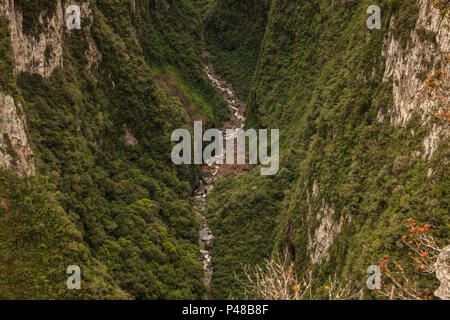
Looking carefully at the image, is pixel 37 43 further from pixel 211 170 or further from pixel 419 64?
pixel 211 170

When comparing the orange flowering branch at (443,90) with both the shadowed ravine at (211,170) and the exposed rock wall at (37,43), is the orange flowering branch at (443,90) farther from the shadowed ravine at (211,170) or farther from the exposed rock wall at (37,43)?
the shadowed ravine at (211,170)

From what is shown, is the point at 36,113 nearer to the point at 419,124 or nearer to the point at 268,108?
the point at 419,124

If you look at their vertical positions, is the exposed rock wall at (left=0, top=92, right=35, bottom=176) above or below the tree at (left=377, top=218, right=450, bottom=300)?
above

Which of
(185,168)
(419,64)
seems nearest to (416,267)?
(419,64)

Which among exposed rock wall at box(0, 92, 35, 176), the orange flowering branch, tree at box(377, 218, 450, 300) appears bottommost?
tree at box(377, 218, 450, 300)

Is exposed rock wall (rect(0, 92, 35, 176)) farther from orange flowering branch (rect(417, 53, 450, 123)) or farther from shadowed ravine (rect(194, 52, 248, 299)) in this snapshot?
orange flowering branch (rect(417, 53, 450, 123))

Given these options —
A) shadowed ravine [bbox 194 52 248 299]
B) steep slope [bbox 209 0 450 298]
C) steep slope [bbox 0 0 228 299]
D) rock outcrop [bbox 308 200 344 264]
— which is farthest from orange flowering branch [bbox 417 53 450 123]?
shadowed ravine [bbox 194 52 248 299]

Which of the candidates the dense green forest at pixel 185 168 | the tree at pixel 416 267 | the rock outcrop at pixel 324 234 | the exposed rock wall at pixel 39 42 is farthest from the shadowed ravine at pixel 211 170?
the tree at pixel 416 267
